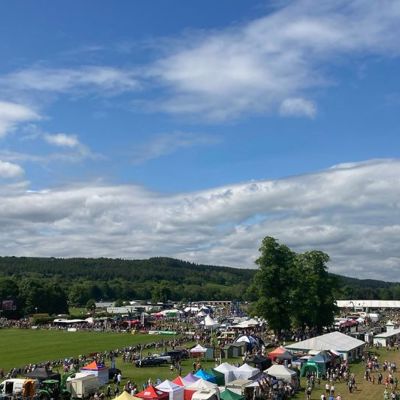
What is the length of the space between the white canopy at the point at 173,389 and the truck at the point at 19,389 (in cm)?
668

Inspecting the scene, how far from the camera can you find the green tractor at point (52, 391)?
31672 mm

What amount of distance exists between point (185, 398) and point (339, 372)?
571 inches

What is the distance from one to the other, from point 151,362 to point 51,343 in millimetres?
20246

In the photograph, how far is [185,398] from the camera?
31.1 meters

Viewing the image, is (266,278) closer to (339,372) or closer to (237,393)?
(339,372)

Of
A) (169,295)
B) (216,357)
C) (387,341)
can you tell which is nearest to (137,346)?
(216,357)

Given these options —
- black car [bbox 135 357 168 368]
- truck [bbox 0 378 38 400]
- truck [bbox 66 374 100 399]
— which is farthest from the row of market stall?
black car [bbox 135 357 168 368]

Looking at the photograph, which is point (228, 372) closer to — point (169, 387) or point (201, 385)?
point (201, 385)

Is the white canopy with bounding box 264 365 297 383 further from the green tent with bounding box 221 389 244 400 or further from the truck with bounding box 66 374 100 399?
the truck with bounding box 66 374 100 399

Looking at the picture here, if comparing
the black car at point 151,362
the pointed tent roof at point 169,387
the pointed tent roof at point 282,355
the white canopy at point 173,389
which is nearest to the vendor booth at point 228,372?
the white canopy at point 173,389

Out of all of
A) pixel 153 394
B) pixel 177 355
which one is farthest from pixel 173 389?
pixel 177 355

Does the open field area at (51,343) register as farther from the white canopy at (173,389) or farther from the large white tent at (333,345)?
the large white tent at (333,345)

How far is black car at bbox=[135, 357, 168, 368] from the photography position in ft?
146

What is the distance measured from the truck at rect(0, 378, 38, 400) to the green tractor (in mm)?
408
